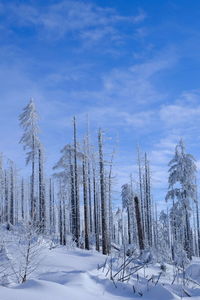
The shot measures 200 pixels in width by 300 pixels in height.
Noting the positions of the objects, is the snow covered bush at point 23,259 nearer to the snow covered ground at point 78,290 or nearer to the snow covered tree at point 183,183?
the snow covered ground at point 78,290

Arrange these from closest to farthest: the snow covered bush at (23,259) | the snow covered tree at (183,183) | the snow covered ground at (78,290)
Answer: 1. the snow covered ground at (78,290)
2. the snow covered bush at (23,259)
3. the snow covered tree at (183,183)

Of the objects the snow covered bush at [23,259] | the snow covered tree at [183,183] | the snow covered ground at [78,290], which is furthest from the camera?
the snow covered tree at [183,183]

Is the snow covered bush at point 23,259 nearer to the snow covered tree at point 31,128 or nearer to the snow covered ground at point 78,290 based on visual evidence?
the snow covered ground at point 78,290

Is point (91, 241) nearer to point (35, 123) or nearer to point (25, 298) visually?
point (35, 123)

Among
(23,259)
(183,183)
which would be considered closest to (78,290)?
(23,259)

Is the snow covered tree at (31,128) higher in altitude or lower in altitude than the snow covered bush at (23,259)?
higher

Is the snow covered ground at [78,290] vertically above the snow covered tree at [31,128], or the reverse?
the snow covered tree at [31,128]

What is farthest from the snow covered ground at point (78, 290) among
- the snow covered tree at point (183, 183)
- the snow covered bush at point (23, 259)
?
the snow covered tree at point (183, 183)

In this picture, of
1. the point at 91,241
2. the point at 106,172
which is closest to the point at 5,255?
the point at 106,172

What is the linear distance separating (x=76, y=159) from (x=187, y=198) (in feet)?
33.3

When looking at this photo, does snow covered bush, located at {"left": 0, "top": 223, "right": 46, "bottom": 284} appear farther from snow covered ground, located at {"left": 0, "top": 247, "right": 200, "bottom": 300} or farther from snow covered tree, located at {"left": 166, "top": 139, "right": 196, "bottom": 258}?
snow covered tree, located at {"left": 166, "top": 139, "right": 196, "bottom": 258}

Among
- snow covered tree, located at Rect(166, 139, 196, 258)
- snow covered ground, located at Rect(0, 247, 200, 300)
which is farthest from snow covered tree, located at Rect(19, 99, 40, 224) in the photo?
snow covered ground, located at Rect(0, 247, 200, 300)

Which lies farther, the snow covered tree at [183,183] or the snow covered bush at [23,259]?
the snow covered tree at [183,183]

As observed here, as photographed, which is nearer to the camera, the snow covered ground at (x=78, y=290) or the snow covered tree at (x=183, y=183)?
the snow covered ground at (x=78, y=290)
